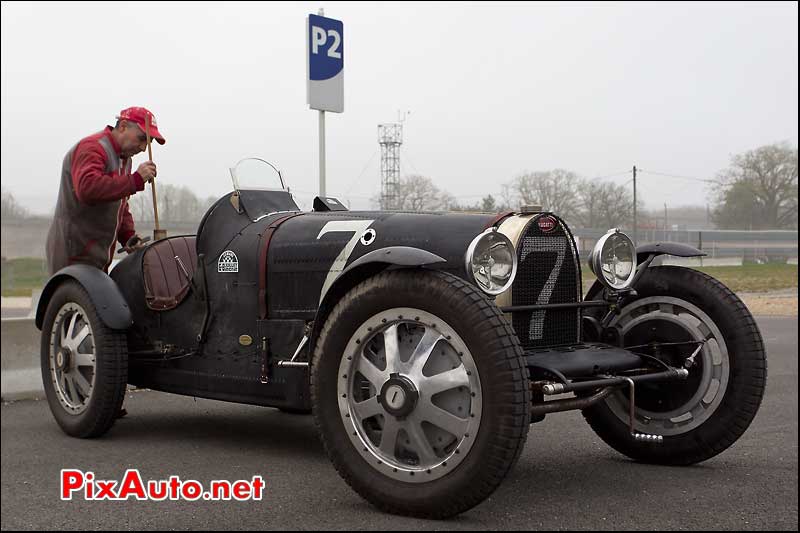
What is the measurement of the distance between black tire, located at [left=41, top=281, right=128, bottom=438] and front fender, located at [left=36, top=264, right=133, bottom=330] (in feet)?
0.22

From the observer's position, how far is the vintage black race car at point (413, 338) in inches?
152

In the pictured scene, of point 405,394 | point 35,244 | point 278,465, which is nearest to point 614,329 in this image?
point 405,394

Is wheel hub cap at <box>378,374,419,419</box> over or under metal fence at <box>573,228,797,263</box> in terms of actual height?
under

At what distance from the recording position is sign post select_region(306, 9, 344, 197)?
8.43 meters

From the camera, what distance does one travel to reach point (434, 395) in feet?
13.0

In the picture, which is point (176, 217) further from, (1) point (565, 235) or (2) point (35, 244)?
(2) point (35, 244)

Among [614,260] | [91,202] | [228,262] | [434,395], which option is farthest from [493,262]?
[91,202]

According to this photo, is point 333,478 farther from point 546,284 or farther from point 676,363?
point 676,363

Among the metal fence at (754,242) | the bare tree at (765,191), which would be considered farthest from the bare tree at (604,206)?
the bare tree at (765,191)

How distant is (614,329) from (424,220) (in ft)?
4.34

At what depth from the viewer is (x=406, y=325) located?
13.6 ft

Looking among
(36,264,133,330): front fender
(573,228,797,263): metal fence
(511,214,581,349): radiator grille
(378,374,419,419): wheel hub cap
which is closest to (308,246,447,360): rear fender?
(378,374,419,419): wheel hub cap

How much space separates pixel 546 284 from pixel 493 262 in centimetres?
61

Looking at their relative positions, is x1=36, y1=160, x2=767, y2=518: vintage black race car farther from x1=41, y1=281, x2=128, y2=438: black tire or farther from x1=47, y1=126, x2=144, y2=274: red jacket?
x1=47, y1=126, x2=144, y2=274: red jacket
